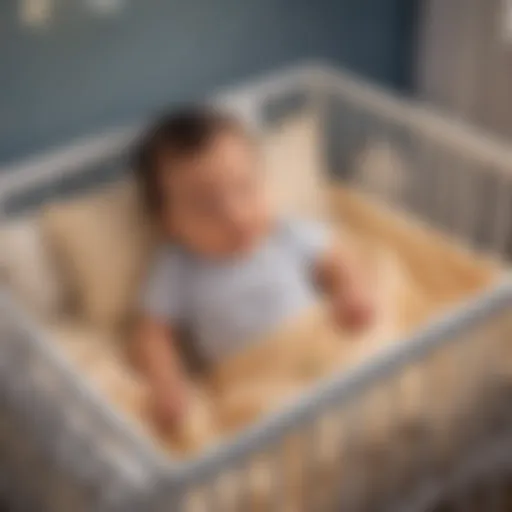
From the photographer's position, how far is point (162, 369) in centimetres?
139

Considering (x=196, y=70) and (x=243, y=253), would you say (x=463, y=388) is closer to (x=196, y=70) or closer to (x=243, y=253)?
(x=243, y=253)

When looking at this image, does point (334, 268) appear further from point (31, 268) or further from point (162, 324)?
point (31, 268)

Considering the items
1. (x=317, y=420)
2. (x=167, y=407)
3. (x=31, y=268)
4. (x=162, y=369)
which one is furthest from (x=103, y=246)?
(x=317, y=420)

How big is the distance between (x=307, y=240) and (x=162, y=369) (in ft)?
1.03

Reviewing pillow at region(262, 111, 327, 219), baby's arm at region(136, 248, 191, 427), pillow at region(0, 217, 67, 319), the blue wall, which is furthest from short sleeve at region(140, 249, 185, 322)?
the blue wall

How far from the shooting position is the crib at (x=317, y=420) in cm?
107

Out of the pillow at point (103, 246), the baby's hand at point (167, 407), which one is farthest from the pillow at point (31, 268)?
the baby's hand at point (167, 407)

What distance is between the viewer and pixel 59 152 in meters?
1.66

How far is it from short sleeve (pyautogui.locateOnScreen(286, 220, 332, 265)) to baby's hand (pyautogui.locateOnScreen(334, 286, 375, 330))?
0.11 metres

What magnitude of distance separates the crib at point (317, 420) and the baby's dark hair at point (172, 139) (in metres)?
0.09

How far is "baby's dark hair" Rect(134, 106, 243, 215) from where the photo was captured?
147 cm

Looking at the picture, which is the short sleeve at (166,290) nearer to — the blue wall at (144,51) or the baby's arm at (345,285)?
the baby's arm at (345,285)

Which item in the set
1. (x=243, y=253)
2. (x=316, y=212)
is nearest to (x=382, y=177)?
(x=316, y=212)

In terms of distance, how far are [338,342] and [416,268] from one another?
26cm
